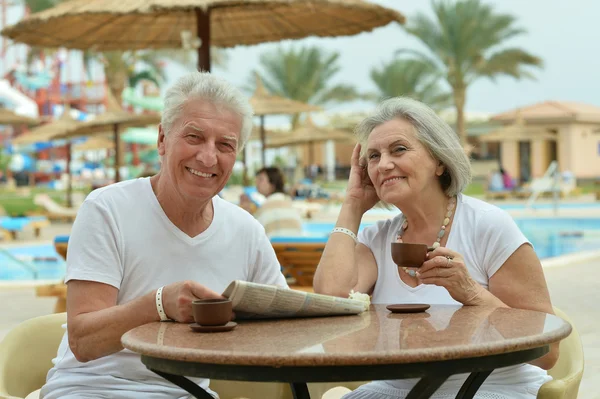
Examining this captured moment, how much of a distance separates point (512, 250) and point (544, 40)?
495 ft

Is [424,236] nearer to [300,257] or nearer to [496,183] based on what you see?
[300,257]

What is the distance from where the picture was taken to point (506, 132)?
27.9 m

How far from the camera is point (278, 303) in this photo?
207cm

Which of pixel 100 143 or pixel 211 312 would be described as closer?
pixel 211 312

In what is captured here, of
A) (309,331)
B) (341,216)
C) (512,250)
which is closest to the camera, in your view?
(309,331)

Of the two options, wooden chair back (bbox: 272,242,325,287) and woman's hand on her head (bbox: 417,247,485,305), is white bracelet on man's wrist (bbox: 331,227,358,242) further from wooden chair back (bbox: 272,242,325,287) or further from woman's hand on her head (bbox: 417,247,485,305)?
wooden chair back (bbox: 272,242,325,287)

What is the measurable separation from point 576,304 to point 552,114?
2998 centimetres

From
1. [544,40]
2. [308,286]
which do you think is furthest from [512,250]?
[544,40]

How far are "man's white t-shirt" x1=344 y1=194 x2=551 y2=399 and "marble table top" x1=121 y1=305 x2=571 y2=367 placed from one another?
226mm

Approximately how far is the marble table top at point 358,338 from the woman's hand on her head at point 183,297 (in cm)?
4

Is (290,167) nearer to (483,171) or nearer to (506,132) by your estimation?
(483,171)

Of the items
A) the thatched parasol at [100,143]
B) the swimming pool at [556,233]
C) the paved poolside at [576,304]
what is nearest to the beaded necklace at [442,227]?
the paved poolside at [576,304]

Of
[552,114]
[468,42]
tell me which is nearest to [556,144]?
[552,114]

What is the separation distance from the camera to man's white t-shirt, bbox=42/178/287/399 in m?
2.26
